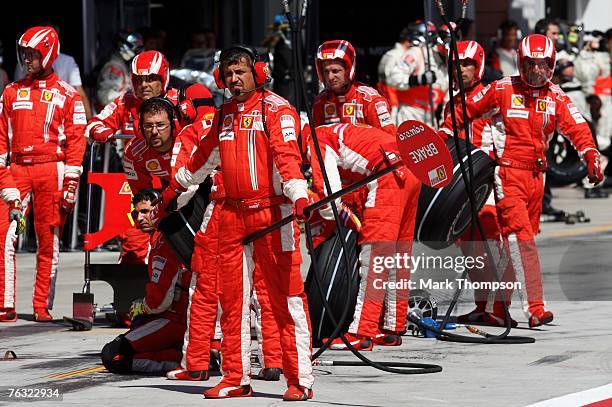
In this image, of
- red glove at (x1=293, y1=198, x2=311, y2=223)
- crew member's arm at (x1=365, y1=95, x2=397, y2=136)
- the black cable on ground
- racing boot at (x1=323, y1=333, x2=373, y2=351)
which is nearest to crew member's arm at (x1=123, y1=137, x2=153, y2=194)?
crew member's arm at (x1=365, y1=95, x2=397, y2=136)

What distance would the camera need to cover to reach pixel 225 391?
8.81m

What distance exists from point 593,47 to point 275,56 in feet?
17.5

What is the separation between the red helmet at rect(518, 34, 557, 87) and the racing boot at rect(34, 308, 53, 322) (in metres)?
3.93

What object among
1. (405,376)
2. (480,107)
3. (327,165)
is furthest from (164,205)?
(480,107)

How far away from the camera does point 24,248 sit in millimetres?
17094

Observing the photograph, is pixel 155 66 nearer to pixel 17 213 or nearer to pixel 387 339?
pixel 17 213

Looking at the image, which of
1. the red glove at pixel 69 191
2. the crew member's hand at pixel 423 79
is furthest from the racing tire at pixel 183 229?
the crew member's hand at pixel 423 79

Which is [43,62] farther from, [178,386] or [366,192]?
[178,386]

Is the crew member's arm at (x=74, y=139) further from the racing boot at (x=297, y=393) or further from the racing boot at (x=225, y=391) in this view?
the racing boot at (x=297, y=393)

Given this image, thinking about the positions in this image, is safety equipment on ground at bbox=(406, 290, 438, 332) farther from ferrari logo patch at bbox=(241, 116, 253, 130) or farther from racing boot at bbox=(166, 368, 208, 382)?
ferrari logo patch at bbox=(241, 116, 253, 130)

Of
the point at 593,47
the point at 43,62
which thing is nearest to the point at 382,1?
the point at 593,47

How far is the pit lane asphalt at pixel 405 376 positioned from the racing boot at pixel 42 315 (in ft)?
0.30

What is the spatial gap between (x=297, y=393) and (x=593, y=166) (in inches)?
147

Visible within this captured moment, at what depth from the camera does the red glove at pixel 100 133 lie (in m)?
11.9
